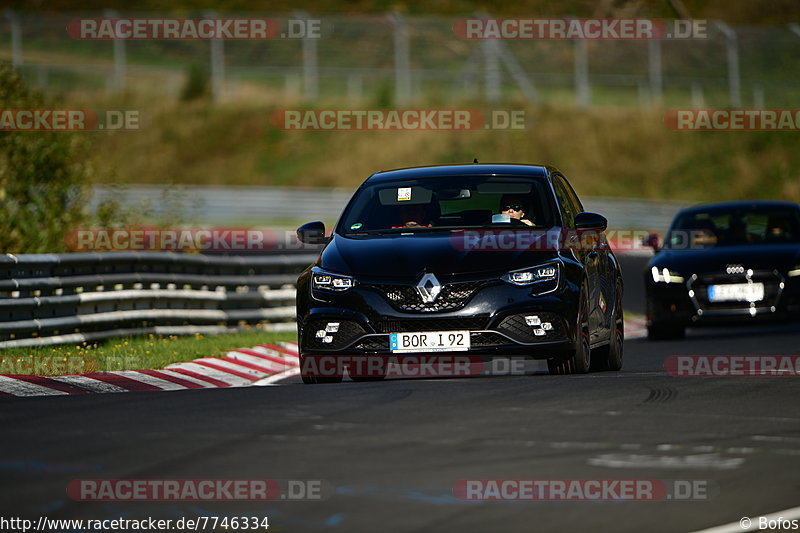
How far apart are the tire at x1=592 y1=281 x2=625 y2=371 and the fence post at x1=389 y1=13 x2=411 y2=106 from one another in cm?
3293

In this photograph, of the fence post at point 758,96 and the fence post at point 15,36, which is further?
the fence post at point 758,96

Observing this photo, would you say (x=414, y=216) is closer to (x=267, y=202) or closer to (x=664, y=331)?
(x=664, y=331)

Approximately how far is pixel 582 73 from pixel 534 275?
128 ft

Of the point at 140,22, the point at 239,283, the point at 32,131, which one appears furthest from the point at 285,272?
the point at 140,22

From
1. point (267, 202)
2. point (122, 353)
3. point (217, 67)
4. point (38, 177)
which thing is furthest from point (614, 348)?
point (217, 67)

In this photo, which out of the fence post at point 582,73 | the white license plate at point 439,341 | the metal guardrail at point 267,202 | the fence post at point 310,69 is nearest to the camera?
the white license plate at point 439,341

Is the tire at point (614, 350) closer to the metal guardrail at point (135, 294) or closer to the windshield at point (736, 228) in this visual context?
the windshield at point (736, 228)

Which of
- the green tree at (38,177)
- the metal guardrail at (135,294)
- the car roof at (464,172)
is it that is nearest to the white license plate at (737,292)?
the metal guardrail at (135,294)

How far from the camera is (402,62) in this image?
157 ft

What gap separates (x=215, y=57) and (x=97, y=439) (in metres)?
43.1

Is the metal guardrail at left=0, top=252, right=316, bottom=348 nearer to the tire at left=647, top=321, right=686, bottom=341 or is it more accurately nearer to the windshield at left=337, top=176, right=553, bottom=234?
the windshield at left=337, top=176, right=553, bottom=234

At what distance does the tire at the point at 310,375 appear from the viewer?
11.0 m

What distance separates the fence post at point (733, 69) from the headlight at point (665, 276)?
27.9 meters

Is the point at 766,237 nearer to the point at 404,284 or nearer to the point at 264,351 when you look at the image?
the point at 264,351
